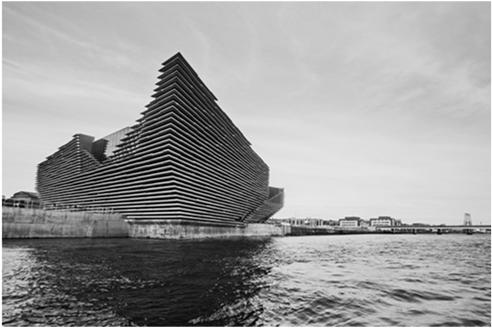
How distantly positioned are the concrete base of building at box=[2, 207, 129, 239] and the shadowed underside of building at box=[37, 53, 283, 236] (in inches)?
534

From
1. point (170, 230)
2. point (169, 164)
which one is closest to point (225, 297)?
point (169, 164)

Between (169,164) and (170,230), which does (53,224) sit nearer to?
(170,230)

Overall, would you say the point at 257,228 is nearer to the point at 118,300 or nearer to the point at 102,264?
the point at 102,264

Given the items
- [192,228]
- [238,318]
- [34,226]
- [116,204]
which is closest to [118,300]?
[238,318]

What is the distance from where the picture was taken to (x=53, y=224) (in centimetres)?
5644

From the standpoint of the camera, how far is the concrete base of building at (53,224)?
165 ft

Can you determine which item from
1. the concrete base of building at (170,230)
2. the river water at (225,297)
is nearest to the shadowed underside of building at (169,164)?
the concrete base of building at (170,230)

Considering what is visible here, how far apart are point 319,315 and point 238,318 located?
11.6ft

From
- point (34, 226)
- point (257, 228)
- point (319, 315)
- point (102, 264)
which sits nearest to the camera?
point (319, 315)

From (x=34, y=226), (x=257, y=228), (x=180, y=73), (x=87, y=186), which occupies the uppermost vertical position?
(x=180, y=73)

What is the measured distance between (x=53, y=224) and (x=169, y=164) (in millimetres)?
27622

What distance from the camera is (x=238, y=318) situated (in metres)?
12.4

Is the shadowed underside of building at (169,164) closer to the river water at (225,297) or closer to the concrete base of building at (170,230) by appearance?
the concrete base of building at (170,230)

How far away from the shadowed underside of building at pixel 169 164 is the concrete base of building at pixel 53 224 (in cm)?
1356
